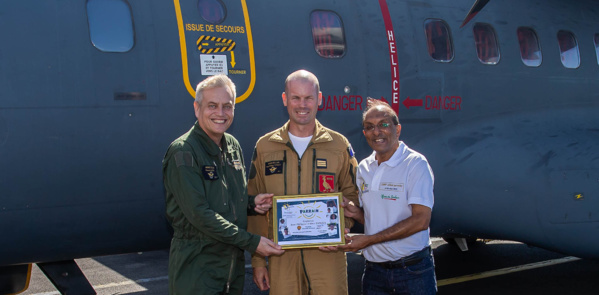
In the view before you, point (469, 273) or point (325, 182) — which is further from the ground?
point (325, 182)

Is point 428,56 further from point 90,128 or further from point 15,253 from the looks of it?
point 15,253

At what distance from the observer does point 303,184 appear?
151 inches

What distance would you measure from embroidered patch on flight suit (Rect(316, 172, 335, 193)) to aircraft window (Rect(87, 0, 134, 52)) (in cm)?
194

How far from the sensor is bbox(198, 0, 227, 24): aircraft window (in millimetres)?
5000

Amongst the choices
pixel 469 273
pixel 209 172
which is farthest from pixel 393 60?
pixel 469 273

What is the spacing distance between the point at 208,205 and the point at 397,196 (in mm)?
1187

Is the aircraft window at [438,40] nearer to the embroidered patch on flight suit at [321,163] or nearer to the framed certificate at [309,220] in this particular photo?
the embroidered patch on flight suit at [321,163]

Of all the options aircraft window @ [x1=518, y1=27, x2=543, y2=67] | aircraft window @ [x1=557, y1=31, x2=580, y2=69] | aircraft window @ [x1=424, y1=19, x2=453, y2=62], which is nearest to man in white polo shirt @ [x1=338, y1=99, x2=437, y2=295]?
aircraft window @ [x1=424, y1=19, x2=453, y2=62]

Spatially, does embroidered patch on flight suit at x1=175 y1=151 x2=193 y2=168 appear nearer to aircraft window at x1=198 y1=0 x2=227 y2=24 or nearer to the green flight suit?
the green flight suit

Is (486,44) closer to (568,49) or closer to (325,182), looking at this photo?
(568,49)

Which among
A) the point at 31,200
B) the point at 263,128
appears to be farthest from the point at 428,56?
the point at 31,200

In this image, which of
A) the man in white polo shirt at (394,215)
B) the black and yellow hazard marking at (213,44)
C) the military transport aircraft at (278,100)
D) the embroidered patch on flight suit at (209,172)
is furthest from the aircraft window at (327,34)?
the embroidered patch on flight suit at (209,172)

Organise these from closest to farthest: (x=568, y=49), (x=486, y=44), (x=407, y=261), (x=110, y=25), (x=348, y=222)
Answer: (x=407, y=261) < (x=348, y=222) < (x=110, y=25) < (x=486, y=44) < (x=568, y=49)

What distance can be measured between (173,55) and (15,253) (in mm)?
1940
